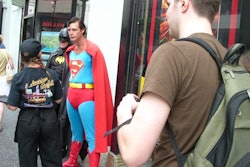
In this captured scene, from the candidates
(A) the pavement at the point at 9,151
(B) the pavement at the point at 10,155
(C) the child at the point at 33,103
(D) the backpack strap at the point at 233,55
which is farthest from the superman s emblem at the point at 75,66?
(D) the backpack strap at the point at 233,55

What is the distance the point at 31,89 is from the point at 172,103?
2.33m

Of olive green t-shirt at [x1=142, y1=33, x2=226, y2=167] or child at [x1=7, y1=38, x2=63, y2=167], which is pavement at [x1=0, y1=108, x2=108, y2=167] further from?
olive green t-shirt at [x1=142, y1=33, x2=226, y2=167]

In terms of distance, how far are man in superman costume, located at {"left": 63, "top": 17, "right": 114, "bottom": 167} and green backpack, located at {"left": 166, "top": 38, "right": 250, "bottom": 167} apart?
2758mm

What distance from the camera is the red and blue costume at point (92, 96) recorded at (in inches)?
158

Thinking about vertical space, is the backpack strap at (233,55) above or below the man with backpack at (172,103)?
above

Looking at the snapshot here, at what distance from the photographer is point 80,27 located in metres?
4.28

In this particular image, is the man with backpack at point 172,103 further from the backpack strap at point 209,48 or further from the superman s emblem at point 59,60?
the superman s emblem at point 59,60

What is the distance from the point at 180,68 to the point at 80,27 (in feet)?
10.3

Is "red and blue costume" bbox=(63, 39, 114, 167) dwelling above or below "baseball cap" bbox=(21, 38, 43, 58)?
below

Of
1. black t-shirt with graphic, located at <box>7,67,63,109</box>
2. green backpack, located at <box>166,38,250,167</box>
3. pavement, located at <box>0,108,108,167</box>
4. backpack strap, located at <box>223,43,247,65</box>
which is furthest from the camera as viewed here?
pavement, located at <box>0,108,108,167</box>

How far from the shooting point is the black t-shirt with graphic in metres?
3.37

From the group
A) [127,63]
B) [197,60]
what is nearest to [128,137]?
[197,60]

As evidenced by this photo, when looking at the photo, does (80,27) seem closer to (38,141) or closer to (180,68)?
(38,141)

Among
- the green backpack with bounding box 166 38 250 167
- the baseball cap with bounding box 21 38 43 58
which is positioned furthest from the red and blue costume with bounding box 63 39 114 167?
the green backpack with bounding box 166 38 250 167
